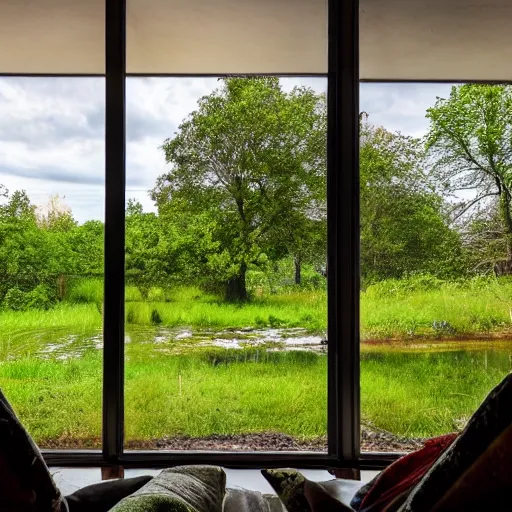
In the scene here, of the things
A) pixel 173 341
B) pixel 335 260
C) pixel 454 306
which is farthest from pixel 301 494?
pixel 454 306

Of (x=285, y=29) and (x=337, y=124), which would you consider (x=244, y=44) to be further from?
(x=337, y=124)

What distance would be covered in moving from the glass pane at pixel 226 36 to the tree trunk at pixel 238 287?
0.87 m

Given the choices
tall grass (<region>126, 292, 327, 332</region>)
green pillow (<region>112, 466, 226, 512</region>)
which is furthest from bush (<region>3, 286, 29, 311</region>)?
green pillow (<region>112, 466, 226, 512</region>)

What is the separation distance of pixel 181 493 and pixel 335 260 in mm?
1238

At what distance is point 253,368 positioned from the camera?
1.98 meters

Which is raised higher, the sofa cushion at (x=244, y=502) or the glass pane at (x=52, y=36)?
the glass pane at (x=52, y=36)

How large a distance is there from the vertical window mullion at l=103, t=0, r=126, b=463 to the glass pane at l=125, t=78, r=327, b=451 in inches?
4.2

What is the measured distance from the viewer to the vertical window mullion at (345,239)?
5.94 ft

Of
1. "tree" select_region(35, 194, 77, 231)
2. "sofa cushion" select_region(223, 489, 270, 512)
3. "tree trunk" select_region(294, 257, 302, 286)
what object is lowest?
"sofa cushion" select_region(223, 489, 270, 512)

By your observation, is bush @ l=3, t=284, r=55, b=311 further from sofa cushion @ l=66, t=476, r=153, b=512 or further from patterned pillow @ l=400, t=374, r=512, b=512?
patterned pillow @ l=400, t=374, r=512, b=512

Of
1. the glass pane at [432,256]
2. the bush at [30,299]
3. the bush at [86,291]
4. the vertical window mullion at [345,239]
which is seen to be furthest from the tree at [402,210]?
the bush at [30,299]

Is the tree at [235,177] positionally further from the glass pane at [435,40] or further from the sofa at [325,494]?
the sofa at [325,494]

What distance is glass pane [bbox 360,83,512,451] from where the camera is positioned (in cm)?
193

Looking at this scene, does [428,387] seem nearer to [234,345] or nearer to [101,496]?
[234,345]
